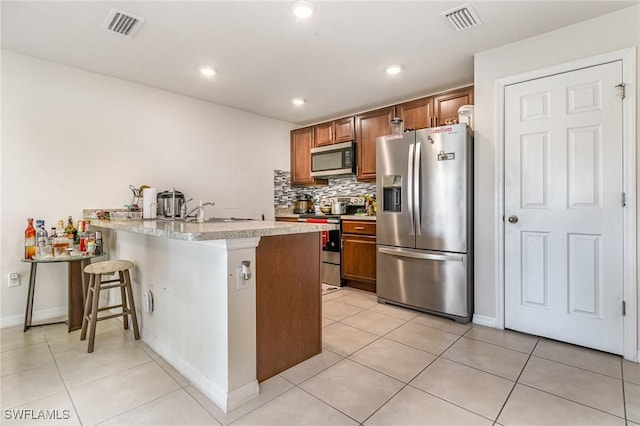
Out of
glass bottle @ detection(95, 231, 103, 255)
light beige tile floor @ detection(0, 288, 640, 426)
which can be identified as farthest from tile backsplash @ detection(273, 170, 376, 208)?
light beige tile floor @ detection(0, 288, 640, 426)

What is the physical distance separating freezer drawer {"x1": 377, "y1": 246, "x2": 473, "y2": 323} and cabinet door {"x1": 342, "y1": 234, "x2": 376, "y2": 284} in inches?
15.3

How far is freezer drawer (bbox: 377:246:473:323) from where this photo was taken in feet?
9.10

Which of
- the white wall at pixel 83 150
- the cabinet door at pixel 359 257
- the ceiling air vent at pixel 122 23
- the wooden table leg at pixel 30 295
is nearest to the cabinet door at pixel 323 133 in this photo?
the white wall at pixel 83 150

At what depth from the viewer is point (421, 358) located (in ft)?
7.00

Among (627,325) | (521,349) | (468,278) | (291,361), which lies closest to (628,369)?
(627,325)

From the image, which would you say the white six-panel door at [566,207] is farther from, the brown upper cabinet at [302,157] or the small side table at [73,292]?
the small side table at [73,292]

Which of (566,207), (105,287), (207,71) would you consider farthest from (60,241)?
(566,207)

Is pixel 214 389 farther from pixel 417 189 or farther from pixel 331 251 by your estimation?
pixel 331 251

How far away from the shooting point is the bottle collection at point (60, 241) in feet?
8.64

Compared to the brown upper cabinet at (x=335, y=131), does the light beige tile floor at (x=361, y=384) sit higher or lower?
lower

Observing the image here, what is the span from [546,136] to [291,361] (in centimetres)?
252

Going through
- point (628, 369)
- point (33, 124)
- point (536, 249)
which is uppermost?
point (33, 124)

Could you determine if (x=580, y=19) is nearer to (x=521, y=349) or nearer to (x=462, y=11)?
(x=462, y=11)

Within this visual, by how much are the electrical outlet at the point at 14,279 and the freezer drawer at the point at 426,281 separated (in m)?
3.35
